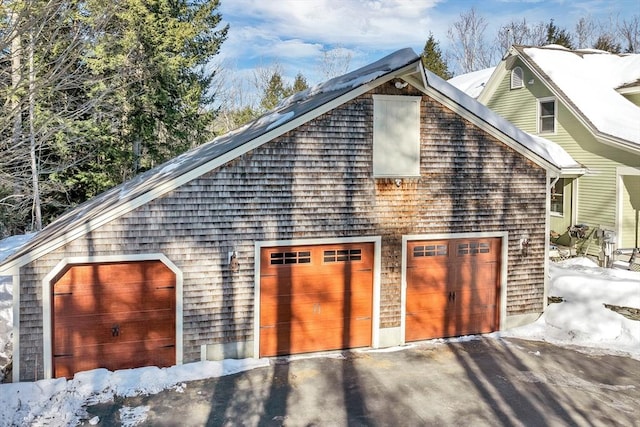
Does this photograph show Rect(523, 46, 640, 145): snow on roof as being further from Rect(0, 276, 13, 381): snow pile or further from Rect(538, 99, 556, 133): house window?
Rect(0, 276, 13, 381): snow pile

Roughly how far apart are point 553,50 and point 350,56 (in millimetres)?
22588

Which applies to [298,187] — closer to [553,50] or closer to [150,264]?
[150,264]

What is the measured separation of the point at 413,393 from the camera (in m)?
7.43

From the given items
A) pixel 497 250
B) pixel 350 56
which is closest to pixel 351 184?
pixel 497 250

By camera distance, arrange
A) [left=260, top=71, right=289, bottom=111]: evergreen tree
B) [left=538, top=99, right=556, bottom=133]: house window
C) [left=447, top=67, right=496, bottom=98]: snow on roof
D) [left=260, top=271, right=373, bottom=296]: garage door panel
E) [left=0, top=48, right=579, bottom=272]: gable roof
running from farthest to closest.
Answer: [left=260, top=71, right=289, bottom=111]: evergreen tree
[left=447, top=67, right=496, bottom=98]: snow on roof
[left=538, top=99, right=556, bottom=133]: house window
[left=260, top=271, right=373, bottom=296]: garage door panel
[left=0, top=48, right=579, bottom=272]: gable roof

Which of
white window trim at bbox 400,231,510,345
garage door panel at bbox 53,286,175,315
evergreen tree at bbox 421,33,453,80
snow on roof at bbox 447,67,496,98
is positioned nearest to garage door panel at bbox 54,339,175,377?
garage door panel at bbox 53,286,175,315

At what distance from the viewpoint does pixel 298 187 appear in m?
8.66

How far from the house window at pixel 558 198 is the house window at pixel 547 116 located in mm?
1909

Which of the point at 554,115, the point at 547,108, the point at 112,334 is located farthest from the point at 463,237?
Result: the point at 547,108

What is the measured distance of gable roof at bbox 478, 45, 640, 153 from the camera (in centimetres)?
1502

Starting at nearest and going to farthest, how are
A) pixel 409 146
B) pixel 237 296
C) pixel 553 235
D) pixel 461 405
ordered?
pixel 461 405 → pixel 237 296 → pixel 409 146 → pixel 553 235

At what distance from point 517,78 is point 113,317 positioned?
17282 mm

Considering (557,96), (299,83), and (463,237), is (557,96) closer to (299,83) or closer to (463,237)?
(463,237)

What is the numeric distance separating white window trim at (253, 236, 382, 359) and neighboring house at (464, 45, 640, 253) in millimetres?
8955
